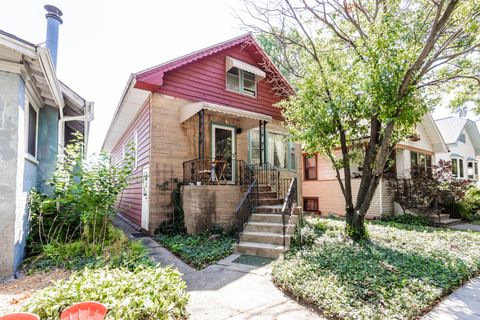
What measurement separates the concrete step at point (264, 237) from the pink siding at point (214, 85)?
201 inches

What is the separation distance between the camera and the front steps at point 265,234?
5.80 m

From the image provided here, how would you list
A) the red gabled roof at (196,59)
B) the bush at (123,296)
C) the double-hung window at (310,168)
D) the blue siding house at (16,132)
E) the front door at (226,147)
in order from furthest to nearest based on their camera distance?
1. the double-hung window at (310,168)
2. the front door at (226,147)
3. the red gabled roof at (196,59)
4. the blue siding house at (16,132)
5. the bush at (123,296)

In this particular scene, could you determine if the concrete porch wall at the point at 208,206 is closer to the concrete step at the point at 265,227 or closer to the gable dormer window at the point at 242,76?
the concrete step at the point at 265,227

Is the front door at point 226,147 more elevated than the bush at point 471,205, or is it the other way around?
the front door at point 226,147

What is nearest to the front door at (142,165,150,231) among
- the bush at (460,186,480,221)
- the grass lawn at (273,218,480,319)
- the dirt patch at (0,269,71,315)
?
the dirt patch at (0,269,71,315)

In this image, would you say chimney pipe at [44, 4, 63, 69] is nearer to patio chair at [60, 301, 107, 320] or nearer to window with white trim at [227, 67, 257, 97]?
window with white trim at [227, 67, 257, 97]

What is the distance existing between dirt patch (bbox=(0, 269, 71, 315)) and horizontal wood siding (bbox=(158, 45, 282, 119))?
226 inches

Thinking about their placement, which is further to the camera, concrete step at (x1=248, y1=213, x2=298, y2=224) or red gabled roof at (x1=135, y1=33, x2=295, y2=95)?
red gabled roof at (x1=135, y1=33, x2=295, y2=95)

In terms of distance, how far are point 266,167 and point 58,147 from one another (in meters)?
6.68

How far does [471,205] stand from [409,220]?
4.81 m

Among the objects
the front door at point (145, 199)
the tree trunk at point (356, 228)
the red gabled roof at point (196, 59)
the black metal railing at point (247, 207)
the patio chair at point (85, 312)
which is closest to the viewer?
the patio chair at point (85, 312)

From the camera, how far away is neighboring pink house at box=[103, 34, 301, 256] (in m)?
7.70

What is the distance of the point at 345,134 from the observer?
7562mm

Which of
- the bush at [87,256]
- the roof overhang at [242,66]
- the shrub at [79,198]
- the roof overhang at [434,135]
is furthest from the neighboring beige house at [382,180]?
the bush at [87,256]
